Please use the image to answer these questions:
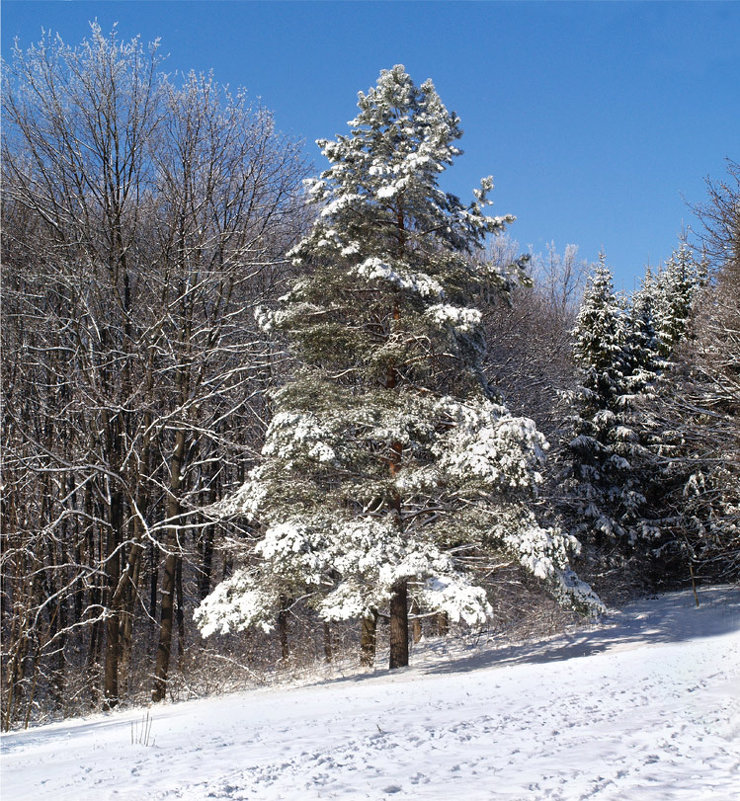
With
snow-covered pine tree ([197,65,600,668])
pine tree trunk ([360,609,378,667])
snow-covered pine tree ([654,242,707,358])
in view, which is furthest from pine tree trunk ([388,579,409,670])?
snow-covered pine tree ([654,242,707,358])

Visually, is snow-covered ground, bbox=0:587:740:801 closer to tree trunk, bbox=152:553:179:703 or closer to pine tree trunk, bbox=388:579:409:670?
pine tree trunk, bbox=388:579:409:670

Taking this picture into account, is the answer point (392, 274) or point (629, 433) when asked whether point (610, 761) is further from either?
point (629, 433)

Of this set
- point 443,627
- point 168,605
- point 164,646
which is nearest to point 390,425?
point 168,605

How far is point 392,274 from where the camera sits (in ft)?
38.3

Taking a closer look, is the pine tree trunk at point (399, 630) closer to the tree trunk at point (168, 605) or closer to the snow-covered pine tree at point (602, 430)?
the tree trunk at point (168, 605)

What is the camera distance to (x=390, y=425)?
11.4 metres

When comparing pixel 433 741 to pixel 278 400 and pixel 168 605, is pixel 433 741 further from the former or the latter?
pixel 168 605

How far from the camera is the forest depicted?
11.3 meters

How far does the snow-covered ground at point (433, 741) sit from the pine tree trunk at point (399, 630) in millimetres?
690

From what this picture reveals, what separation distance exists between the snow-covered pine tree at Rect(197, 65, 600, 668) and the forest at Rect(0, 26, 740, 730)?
0.06m

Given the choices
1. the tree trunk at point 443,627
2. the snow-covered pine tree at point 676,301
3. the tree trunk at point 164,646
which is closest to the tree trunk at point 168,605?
the tree trunk at point 164,646

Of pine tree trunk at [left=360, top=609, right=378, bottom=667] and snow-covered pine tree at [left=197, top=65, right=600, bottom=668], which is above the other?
snow-covered pine tree at [left=197, top=65, right=600, bottom=668]

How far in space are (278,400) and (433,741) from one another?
7104mm

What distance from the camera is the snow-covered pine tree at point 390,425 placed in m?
10.7
